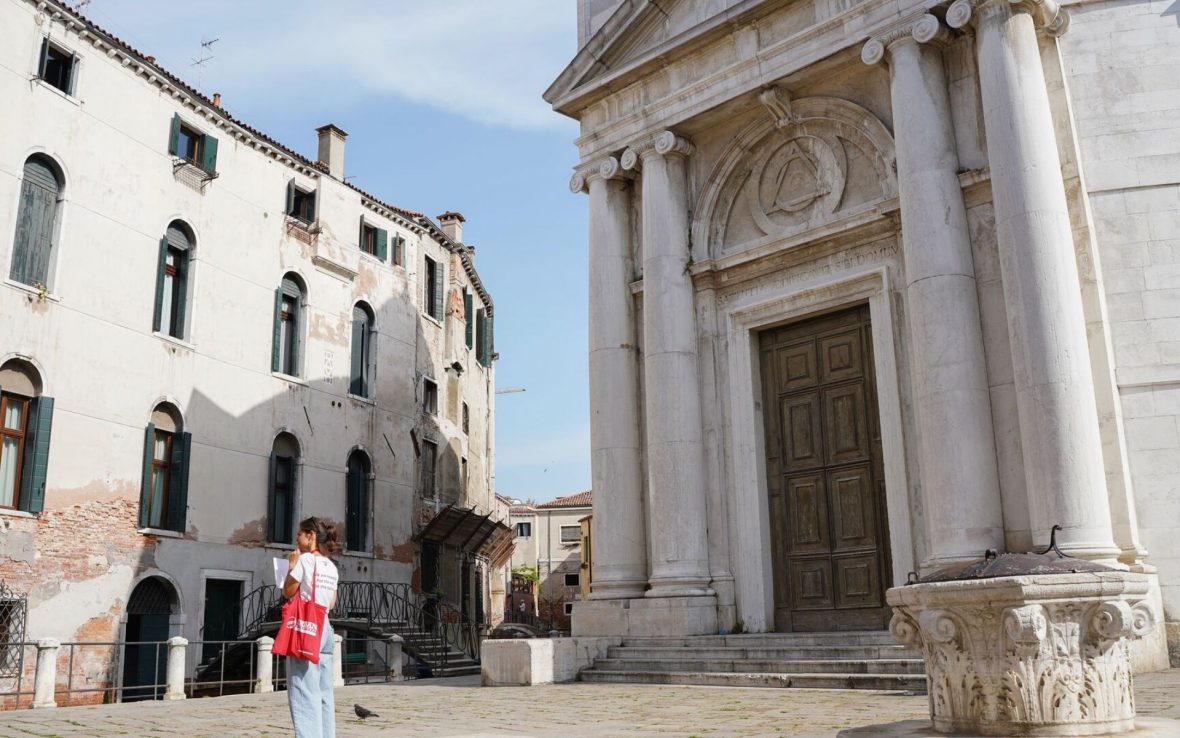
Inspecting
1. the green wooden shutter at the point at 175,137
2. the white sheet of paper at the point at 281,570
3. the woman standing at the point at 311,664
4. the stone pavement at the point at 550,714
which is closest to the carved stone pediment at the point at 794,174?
the stone pavement at the point at 550,714

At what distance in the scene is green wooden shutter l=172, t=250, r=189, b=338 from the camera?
2145 centimetres

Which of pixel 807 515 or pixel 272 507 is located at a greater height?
pixel 272 507

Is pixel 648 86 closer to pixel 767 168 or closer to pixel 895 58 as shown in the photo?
pixel 767 168

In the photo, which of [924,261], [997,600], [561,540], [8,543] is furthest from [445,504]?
[561,540]

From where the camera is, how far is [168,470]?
20781mm

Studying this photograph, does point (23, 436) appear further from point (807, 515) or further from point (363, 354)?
point (807, 515)

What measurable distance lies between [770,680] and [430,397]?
20.1 metres

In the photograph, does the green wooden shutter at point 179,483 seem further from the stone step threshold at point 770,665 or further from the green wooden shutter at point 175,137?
the stone step threshold at point 770,665

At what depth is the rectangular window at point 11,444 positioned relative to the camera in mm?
17312

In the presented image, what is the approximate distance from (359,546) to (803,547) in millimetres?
14787

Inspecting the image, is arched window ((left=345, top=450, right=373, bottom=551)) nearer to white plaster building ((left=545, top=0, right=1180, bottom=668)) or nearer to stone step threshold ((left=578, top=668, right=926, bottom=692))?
white plaster building ((left=545, top=0, right=1180, bottom=668))

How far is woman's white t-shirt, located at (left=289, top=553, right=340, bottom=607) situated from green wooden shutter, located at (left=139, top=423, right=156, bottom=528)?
15612 millimetres

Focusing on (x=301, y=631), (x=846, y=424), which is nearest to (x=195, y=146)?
(x=846, y=424)

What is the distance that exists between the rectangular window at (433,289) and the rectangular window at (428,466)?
3.91 metres
